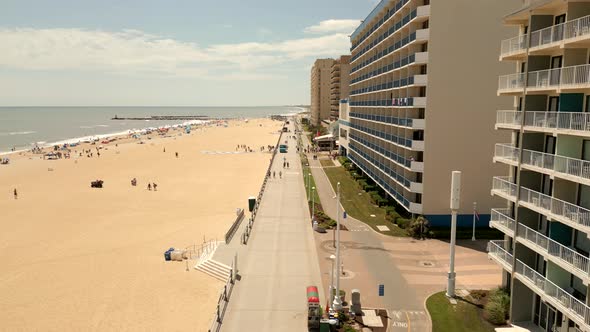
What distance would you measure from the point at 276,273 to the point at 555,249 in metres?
18.3

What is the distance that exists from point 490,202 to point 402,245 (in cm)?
1078

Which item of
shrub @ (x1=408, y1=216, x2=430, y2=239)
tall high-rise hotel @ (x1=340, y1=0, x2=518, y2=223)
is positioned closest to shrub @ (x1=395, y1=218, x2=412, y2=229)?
tall high-rise hotel @ (x1=340, y1=0, x2=518, y2=223)

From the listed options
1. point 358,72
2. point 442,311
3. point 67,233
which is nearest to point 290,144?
point 358,72

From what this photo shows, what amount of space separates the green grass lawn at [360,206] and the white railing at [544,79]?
22.1 m

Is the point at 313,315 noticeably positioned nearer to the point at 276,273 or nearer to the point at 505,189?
Answer: the point at 276,273

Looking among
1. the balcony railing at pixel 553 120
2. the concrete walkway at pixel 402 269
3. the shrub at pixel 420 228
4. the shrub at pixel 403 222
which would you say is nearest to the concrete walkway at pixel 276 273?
the concrete walkway at pixel 402 269

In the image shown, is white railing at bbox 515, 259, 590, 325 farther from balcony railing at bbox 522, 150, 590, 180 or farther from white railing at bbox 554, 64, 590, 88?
white railing at bbox 554, 64, 590, 88

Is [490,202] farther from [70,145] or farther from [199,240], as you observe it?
[70,145]

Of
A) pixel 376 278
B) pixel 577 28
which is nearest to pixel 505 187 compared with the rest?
pixel 577 28

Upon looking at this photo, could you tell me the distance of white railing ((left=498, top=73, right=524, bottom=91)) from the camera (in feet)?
78.0

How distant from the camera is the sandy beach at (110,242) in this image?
2709 cm

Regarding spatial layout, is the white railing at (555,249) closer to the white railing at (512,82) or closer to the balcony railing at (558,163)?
the balcony railing at (558,163)

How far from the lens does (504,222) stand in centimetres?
2547

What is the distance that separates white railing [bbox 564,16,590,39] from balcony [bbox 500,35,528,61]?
3535 millimetres
